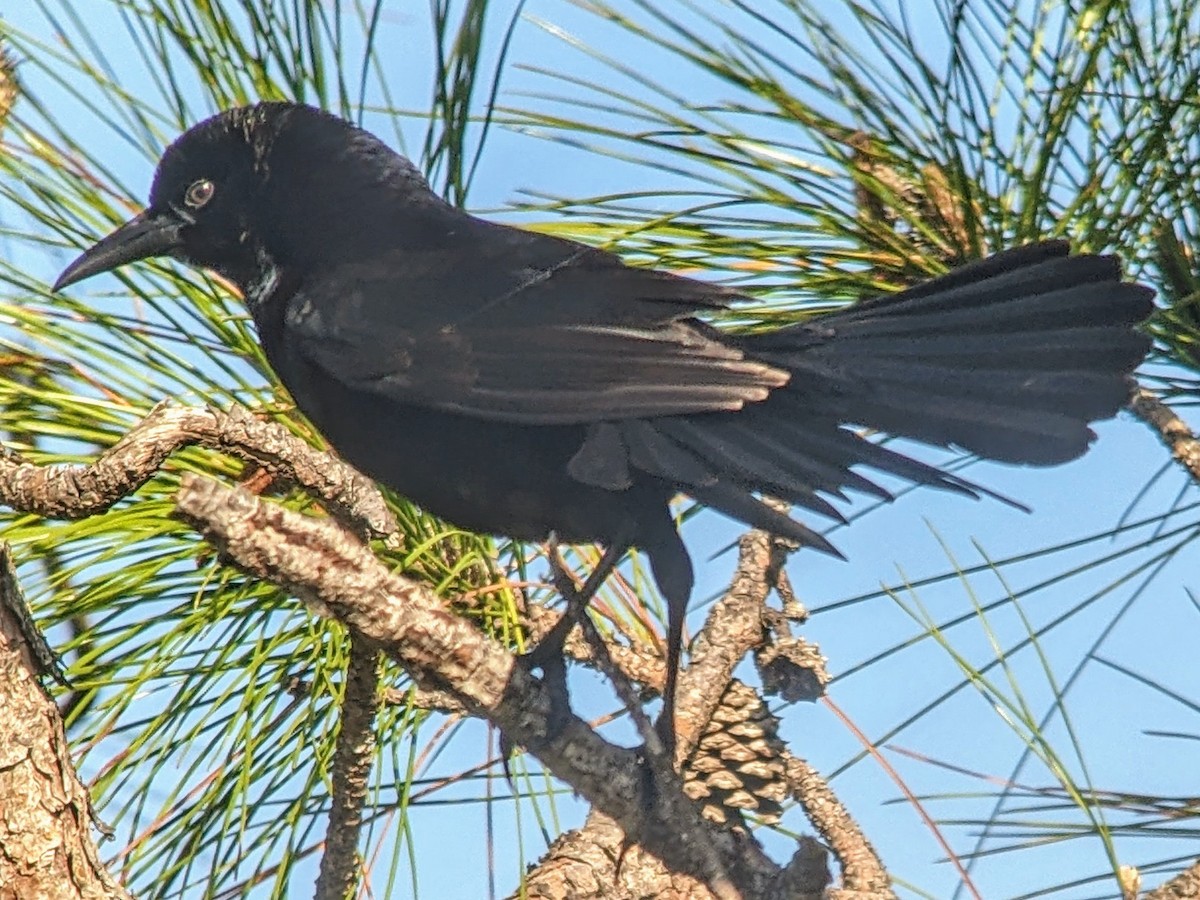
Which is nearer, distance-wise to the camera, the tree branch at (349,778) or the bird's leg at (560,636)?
the tree branch at (349,778)

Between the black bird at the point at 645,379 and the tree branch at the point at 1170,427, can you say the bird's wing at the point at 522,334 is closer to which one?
the black bird at the point at 645,379

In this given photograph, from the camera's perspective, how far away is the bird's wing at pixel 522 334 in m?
2.04

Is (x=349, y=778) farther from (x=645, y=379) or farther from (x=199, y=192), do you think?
(x=199, y=192)

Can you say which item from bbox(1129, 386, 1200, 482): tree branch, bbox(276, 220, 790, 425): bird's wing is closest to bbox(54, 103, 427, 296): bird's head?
bbox(276, 220, 790, 425): bird's wing

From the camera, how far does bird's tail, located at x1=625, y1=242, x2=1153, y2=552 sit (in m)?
1.99

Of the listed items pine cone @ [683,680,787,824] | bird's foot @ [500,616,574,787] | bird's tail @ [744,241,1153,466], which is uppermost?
bird's tail @ [744,241,1153,466]

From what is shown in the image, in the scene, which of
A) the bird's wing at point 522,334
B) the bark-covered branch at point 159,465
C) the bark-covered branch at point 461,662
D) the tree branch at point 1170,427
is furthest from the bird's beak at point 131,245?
the tree branch at point 1170,427

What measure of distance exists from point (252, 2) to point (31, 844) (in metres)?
1.19

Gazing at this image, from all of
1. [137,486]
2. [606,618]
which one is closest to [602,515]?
[606,618]

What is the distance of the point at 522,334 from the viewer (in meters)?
2.18

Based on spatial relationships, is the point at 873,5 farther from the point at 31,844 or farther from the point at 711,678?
the point at 31,844

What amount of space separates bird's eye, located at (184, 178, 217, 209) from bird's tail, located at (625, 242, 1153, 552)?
89 cm

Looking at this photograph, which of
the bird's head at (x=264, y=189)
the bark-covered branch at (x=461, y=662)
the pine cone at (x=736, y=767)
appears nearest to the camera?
the bark-covered branch at (x=461, y=662)

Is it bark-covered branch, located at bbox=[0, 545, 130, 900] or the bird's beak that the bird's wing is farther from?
bark-covered branch, located at bbox=[0, 545, 130, 900]
